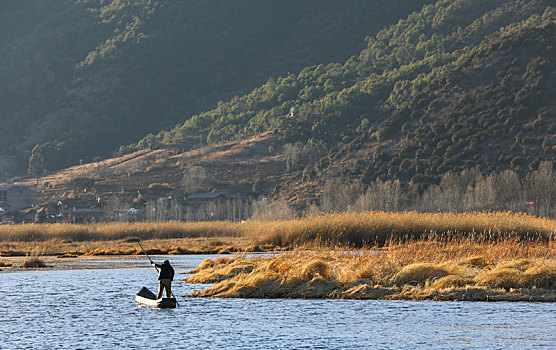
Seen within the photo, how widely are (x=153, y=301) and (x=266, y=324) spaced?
6.66 m

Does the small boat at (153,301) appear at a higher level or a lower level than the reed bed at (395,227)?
lower

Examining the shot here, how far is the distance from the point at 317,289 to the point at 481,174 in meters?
105

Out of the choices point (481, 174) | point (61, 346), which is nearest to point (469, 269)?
point (61, 346)

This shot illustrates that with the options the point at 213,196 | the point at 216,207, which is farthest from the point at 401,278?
the point at 213,196

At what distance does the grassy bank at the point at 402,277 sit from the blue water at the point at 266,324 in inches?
46.9

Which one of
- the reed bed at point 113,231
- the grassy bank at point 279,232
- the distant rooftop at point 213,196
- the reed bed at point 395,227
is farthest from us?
the distant rooftop at point 213,196

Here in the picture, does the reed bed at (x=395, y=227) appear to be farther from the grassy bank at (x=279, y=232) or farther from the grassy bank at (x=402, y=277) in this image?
the grassy bank at (x=402, y=277)

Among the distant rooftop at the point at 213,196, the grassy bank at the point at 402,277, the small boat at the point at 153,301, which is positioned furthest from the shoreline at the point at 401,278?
the distant rooftop at the point at 213,196

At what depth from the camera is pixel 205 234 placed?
95250 mm

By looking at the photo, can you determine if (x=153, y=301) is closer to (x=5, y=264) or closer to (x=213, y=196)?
(x=5, y=264)

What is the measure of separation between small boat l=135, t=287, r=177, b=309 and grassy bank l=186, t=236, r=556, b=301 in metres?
3.53

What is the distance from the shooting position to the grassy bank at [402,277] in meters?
36.7

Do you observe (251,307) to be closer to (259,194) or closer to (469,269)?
(469,269)

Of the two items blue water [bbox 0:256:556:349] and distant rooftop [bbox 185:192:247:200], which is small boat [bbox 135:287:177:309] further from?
distant rooftop [bbox 185:192:247:200]
